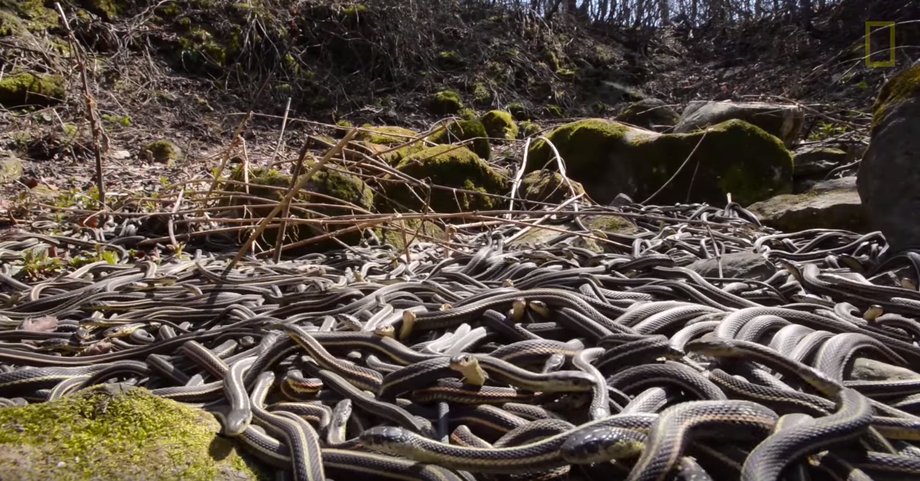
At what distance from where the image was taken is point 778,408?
80.5 inches

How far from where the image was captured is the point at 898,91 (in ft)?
15.6

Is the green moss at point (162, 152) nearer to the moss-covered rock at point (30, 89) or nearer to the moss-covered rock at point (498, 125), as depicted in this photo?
the moss-covered rock at point (30, 89)

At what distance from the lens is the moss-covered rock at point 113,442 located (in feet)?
6.22

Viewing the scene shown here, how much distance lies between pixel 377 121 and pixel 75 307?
10.2m

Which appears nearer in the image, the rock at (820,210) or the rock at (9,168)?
the rock at (820,210)

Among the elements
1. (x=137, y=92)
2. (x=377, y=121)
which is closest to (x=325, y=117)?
(x=377, y=121)

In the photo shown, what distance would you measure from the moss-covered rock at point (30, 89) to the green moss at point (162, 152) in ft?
5.81

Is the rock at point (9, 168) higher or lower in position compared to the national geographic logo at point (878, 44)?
lower

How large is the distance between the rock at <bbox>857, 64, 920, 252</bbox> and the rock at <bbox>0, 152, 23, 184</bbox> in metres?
8.37

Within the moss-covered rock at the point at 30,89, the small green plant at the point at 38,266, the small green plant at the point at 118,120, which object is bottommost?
the small green plant at the point at 38,266

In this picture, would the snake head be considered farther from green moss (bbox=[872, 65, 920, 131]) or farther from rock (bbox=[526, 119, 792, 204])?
rock (bbox=[526, 119, 792, 204])

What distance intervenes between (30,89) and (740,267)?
10.3 metres

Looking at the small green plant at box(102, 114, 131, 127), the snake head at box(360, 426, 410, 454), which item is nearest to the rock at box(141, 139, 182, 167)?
the small green plant at box(102, 114, 131, 127)

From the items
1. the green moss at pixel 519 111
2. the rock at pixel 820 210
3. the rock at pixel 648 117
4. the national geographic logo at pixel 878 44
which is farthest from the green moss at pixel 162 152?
the national geographic logo at pixel 878 44
